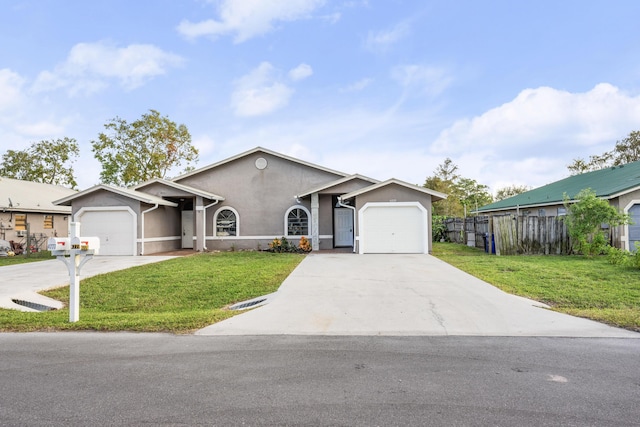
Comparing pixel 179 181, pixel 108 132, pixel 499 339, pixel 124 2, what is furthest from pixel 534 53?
pixel 108 132

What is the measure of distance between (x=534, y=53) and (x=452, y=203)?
2715cm

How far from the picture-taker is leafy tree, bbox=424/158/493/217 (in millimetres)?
40812

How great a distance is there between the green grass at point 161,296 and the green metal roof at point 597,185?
1412cm

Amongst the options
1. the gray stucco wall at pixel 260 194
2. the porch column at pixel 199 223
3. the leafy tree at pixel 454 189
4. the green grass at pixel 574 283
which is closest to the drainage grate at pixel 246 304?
the green grass at pixel 574 283

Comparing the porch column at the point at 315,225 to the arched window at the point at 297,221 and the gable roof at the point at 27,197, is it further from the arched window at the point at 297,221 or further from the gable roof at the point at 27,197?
the gable roof at the point at 27,197

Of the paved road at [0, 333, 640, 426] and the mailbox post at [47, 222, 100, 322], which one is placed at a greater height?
the mailbox post at [47, 222, 100, 322]

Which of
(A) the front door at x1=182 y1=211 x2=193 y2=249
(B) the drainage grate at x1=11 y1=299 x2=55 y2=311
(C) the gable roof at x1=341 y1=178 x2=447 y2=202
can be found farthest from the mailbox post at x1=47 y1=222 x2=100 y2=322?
(A) the front door at x1=182 y1=211 x2=193 y2=249

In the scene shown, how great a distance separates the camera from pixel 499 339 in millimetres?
5215

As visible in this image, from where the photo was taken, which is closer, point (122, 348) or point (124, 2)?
point (122, 348)

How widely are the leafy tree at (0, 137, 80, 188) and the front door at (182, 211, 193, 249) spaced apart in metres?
27.9

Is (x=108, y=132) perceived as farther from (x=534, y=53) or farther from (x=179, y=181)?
(x=534, y=53)

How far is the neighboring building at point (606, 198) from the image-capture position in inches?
619

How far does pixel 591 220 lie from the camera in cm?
1452

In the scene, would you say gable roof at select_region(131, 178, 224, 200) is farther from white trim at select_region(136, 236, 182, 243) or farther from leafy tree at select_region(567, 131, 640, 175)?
leafy tree at select_region(567, 131, 640, 175)
